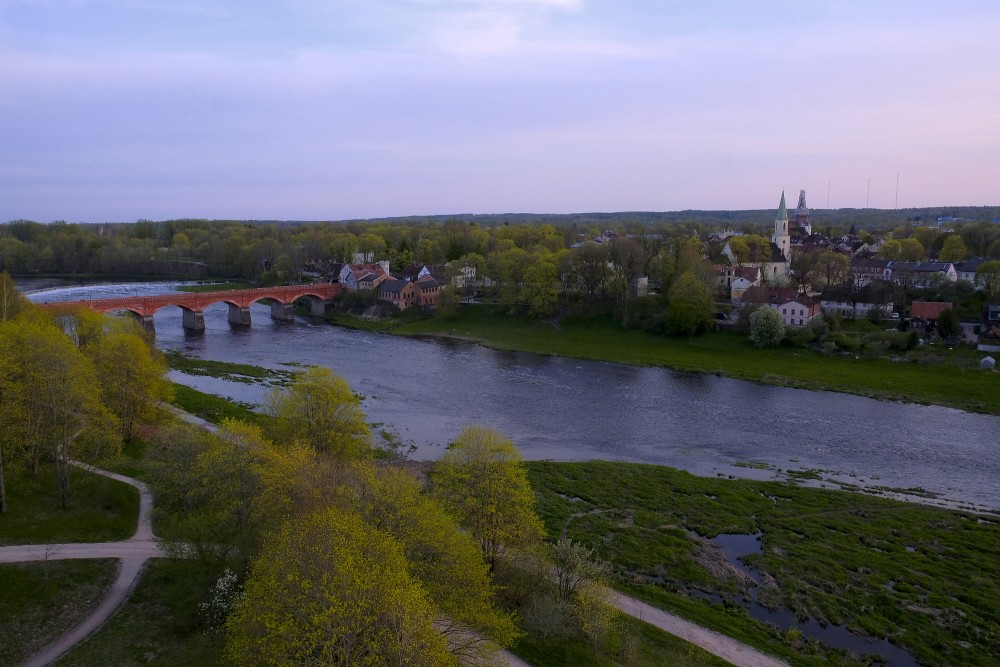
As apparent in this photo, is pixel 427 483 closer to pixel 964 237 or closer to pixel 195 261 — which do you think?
pixel 964 237

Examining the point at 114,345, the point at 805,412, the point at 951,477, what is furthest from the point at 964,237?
the point at 114,345

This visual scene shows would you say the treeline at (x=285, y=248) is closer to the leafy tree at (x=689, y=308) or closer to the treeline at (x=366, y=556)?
the leafy tree at (x=689, y=308)

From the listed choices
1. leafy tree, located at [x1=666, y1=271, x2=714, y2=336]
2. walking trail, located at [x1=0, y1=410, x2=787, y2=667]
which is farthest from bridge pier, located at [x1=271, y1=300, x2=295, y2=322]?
walking trail, located at [x1=0, y1=410, x2=787, y2=667]

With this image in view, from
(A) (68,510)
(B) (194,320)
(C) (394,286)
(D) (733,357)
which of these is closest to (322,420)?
(A) (68,510)

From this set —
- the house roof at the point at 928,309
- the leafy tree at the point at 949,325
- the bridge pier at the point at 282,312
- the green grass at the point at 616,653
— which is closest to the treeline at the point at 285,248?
the bridge pier at the point at 282,312

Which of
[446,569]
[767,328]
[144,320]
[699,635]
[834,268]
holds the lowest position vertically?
[699,635]

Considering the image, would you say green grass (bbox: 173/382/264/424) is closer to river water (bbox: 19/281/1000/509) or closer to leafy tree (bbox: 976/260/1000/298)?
river water (bbox: 19/281/1000/509)

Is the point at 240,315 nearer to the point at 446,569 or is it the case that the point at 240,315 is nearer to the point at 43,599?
the point at 43,599
